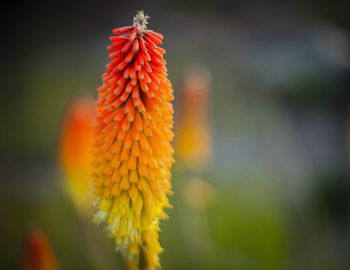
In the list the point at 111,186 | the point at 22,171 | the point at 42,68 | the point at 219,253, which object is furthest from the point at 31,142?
the point at 111,186

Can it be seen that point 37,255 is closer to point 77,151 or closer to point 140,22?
point 77,151

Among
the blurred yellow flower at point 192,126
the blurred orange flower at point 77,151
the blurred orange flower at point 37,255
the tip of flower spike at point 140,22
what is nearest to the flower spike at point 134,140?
the tip of flower spike at point 140,22

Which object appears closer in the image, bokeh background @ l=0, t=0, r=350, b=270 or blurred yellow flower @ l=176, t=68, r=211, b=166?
blurred yellow flower @ l=176, t=68, r=211, b=166

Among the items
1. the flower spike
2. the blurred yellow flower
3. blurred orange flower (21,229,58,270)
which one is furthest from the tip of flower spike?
the blurred yellow flower

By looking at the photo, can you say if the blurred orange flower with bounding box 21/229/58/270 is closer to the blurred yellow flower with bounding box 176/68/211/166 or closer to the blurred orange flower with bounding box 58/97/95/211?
the blurred orange flower with bounding box 58/97/95/211

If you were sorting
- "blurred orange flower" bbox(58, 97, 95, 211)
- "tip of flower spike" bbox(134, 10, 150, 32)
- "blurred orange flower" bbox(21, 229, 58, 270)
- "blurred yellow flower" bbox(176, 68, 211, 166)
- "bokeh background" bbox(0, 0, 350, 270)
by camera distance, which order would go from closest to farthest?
"tip of flower spike" bbox(134, 10, 150, 32)
"blurred orange flower" bbox(21, 229, 58, 270)
"blurred orange flower" bbox(58, 97, 95, 211)
"blurred yellow flower" bbox(176, 68, 211, 166)
"bokeh background" bbox(0, 0, 350, 270)

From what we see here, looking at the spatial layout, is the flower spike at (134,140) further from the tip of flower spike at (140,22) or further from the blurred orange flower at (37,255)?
the blurred orange flower at (37,255)

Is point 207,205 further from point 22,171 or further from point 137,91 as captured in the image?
point 137,91
